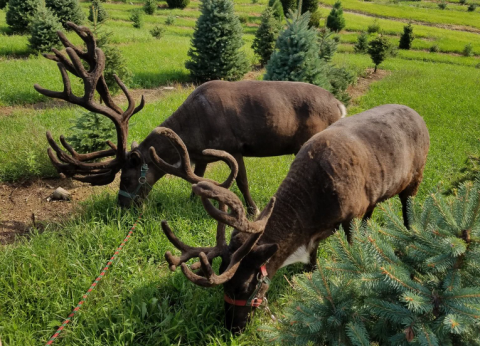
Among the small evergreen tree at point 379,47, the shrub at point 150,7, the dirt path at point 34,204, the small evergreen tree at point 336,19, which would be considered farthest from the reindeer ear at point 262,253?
the shrub at point 150,7

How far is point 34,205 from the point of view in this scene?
252 inches

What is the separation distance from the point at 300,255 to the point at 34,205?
5008 mm

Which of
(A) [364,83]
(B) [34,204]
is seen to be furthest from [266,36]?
(B) [34,204]

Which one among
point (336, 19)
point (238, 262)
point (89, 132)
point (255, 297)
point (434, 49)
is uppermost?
point (238, 262)

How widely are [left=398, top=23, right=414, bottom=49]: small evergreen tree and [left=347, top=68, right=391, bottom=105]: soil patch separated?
1165cm

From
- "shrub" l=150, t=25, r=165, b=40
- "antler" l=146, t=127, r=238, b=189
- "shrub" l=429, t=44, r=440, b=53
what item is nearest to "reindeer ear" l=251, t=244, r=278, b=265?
"antler" l=146, t=127, r=238, b=189

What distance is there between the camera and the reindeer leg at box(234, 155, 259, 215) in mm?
5949

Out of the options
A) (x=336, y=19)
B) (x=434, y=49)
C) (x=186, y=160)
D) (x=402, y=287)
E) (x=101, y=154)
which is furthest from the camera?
(x=336, y=19)

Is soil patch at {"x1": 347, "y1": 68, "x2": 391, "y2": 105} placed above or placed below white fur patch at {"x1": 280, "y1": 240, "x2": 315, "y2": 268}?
below

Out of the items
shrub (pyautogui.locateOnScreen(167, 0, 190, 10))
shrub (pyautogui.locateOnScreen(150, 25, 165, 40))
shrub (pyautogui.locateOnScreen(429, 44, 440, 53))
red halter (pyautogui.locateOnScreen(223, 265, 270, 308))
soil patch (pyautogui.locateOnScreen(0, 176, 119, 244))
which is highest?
red halter (pyautogui.locateOnScreen(223, 265, 270, 308))

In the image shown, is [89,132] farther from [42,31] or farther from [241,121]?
[42,31]

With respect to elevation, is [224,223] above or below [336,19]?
above

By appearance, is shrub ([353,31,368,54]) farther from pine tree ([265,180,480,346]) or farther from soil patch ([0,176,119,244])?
pine tree ([265,180,480,346])

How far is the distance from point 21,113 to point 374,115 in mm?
9474
